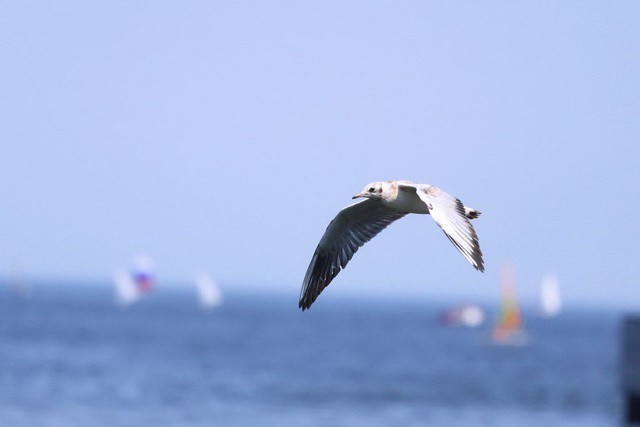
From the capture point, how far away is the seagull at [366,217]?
866 centimetres

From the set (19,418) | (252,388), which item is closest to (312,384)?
(252,388)

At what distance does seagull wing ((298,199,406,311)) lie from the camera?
33.4ft

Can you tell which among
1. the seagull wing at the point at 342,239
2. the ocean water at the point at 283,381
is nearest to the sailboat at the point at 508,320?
the ocean water at the point at 283,381

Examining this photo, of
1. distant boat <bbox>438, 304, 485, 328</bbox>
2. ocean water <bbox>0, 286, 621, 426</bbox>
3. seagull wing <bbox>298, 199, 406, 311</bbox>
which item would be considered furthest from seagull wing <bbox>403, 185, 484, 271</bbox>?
distant boat <bbox>438, 304, 485, 328</bbox>

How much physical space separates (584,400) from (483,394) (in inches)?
171

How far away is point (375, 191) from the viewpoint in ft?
30.4

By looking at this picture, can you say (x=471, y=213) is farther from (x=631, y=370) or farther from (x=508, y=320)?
(x=508, y=320)

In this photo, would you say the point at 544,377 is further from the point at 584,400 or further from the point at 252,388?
the point at 252,388

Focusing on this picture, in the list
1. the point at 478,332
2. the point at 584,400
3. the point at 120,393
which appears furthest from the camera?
the point at 478,332

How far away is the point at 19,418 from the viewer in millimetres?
36250

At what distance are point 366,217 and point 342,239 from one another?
0.93ft

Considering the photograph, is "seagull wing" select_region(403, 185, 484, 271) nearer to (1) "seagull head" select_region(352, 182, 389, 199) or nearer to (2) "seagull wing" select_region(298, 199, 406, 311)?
(1) "seagull head" select_region(352, 182, 389, 199)

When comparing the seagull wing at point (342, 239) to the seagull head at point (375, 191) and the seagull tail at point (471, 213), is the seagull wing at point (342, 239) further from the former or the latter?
the seagull tail at point (471, 213)

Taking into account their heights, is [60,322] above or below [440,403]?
above
